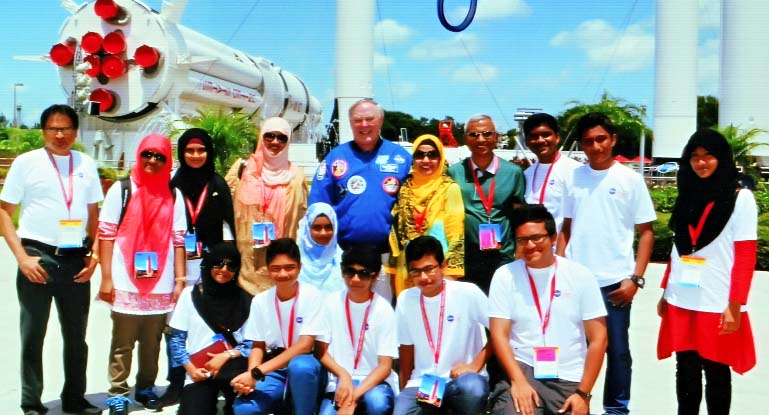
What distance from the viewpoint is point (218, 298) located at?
3.74 meters

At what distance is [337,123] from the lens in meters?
23.5

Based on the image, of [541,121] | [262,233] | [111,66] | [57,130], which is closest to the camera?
[57,130]

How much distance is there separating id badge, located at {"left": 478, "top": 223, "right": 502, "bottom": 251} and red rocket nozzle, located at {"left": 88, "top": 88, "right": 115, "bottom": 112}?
1816cm

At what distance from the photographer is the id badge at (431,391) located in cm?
324

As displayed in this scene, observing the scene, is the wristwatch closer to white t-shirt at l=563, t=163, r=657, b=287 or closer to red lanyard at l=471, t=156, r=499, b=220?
white t-shirt at l=563, t=163, r=657, b=287

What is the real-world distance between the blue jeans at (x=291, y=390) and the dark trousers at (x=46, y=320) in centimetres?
117

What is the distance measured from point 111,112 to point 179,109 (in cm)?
190

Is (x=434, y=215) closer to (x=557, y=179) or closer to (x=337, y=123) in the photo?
(x=557, y=179)

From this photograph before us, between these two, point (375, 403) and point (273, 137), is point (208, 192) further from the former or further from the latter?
point (375, 403)

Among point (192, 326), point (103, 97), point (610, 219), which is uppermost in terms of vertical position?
point (103, 97)

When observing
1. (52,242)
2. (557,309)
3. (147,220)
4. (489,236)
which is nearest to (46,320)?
(52,242)

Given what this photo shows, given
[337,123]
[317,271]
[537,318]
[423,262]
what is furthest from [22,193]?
[337,123]

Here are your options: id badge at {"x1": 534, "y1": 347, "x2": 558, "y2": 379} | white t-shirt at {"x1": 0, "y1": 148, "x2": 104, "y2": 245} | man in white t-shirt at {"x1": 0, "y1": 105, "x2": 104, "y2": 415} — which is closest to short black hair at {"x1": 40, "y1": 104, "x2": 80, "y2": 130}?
man in white t-shirt at {"x1": 0, "y1": 105, "x2": 104, "y2": 415}

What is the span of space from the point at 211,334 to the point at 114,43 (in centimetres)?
1770
